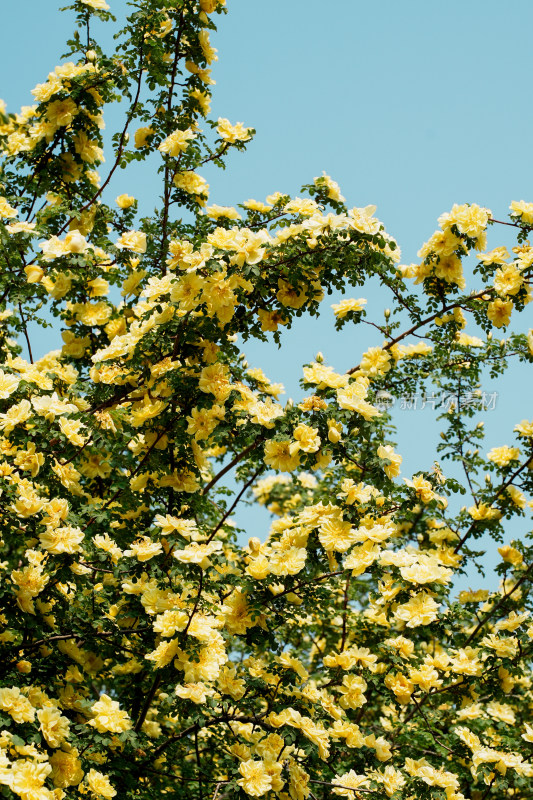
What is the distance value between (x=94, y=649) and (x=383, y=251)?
2106 millimetres

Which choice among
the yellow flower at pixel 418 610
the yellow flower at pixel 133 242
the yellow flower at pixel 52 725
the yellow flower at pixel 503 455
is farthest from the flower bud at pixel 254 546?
the yellow flower at pixel 503 455

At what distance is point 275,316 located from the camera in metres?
3.34

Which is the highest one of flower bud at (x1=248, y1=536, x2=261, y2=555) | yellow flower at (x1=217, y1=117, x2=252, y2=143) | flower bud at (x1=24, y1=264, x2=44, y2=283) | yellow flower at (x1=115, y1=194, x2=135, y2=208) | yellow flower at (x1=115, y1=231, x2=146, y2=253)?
yellow flower at (x1=217, y1=117, x2=252, y2=143)

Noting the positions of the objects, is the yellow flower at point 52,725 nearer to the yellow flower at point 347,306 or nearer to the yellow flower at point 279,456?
the yellow flower at point 279,456

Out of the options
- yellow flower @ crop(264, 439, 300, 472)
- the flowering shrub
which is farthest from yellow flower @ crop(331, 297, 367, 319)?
yellow flower @ crop(264, 439, 300, 472)

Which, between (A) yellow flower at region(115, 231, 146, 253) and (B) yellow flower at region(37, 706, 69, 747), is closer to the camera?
(B) yellow flower at region(37, 706, 69, 747)

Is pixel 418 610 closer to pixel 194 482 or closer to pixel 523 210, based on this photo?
pixel 194 482

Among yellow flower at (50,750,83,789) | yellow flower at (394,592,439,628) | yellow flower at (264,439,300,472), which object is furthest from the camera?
yellow flower at (394,592,439,628)

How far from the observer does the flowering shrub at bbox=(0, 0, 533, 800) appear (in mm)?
2746

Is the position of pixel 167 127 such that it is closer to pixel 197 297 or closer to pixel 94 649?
pixel 197 297

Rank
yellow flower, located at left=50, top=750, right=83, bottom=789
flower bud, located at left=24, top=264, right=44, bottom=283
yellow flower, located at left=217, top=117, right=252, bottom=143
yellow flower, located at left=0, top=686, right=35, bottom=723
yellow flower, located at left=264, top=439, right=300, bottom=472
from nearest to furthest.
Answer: yellow flower, located at left=0, top=686, right=35, bottom=723 < yellow flower, located at left=50, top=750, right=83, bottom=789 < yellow flower, located at left=264, top=439, right=300, bottom=472 < flower bud, located at left=24, top=264, right=44, bottom=283 < yellow flower, located at left=217, top=117, right=252, bottom=143

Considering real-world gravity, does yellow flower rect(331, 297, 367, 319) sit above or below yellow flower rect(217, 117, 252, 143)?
below

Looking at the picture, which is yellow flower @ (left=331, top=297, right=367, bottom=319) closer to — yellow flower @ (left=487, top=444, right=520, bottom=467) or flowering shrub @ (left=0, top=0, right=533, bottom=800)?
flowering shrub @ (left=0, top=0, right=533, bottom=800)

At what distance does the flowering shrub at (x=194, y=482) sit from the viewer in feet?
9.01
